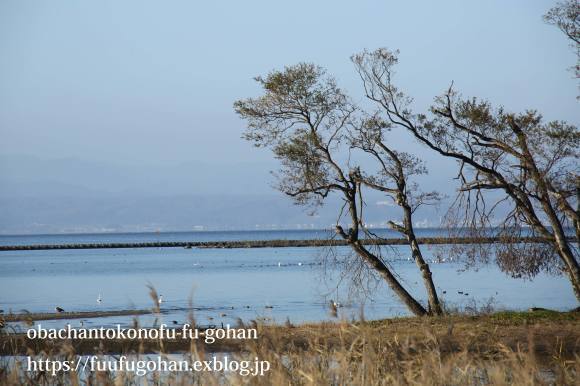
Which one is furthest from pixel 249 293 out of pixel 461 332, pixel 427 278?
pixel 461 332

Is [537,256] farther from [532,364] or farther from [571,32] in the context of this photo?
[532,364]

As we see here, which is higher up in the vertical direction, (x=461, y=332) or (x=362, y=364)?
(x=362, y=364)

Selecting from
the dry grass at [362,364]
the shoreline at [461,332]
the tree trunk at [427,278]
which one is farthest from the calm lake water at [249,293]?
the dry grass at [362,364]

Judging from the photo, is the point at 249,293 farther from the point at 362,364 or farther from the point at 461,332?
the point at 362,364

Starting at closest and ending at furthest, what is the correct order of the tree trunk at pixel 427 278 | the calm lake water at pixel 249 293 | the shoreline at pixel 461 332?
1. the shoreline at pixel 461 332
2. the tree trunk at pixel 427 278
3. the calm lake water at pixel 249 293

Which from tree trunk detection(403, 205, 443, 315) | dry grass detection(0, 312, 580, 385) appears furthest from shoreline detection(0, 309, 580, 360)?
tree trunk detection(403, 205, 443, 315)

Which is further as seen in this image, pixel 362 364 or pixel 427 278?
pixel 427 278

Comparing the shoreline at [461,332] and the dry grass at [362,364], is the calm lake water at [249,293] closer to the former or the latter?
the shoreline at [461,332]

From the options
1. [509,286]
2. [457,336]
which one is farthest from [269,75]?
[509,286]

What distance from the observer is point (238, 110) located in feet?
92.5

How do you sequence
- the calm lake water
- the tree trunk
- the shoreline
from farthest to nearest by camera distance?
the calm lake water → the tree trunk → the shoreline

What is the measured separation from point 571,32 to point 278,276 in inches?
1479

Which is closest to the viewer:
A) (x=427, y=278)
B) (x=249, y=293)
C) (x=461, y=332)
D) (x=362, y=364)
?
(x=362, y=364)

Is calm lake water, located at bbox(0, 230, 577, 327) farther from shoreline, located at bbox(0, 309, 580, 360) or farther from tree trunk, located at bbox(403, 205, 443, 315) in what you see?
shoreline, located at bbox(0, 309, 580, 360)
